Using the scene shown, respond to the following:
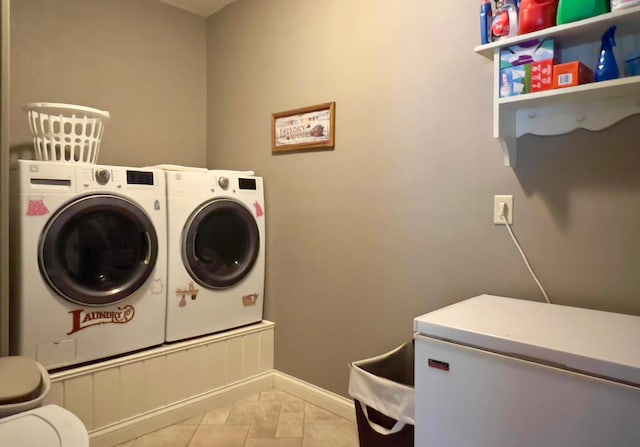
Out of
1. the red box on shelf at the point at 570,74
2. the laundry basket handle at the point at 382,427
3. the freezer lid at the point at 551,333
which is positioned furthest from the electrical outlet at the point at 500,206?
the laundry basket handle at the point at 382,427

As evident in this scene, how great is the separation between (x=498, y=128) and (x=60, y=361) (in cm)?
200

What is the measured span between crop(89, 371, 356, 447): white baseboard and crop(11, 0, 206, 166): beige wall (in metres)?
1.51

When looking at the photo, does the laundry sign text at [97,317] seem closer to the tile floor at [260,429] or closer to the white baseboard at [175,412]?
the white baseboard at [175,412]

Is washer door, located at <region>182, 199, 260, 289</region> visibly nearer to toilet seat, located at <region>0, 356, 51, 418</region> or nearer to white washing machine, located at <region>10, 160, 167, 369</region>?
white washing machine, located at <region>10, 160, 167, 369</region>

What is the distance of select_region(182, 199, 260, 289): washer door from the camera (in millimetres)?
2258

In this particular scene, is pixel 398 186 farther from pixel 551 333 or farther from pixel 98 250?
pixel 98 250

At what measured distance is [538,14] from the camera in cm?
139

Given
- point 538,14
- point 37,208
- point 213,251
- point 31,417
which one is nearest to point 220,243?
point 213,251

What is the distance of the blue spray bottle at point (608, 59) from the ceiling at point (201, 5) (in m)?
2.30

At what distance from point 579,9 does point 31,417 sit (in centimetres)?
191

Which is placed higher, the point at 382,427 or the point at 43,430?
the point at 43,430

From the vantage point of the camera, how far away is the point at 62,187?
72.4 inches

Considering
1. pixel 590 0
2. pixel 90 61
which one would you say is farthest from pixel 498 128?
pixel 90 61

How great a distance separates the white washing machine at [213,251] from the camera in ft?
7.25
